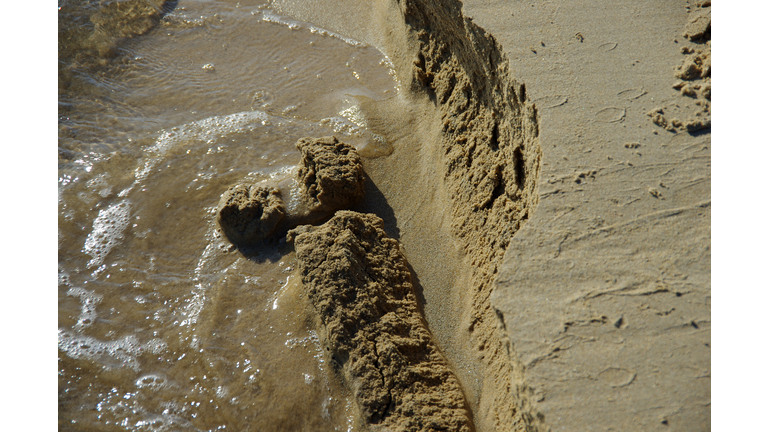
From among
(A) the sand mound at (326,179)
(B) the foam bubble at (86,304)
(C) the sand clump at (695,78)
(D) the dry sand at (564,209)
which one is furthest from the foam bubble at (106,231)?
(C) the sand clump at (695,78)

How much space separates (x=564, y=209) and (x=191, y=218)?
235 cm

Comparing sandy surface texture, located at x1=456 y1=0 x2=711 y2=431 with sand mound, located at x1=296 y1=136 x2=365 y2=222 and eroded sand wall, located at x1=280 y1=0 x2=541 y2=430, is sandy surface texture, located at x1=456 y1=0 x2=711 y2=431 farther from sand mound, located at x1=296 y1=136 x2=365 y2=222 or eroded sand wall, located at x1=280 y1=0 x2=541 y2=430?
sand mound, located at x1=296 y1=136 x2=365 y2=222

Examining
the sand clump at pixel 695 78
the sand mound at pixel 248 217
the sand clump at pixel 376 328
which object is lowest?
the sand clump at pixel 376 328

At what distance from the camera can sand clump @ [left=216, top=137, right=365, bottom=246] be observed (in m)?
2.80

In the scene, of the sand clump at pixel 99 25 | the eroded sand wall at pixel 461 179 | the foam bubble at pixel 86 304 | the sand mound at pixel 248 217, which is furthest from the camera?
the sand clump at pixel 99 25

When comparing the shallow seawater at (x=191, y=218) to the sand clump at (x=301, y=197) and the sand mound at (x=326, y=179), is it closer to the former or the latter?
the sand clump at (x=301, y=197)

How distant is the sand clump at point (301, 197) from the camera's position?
2.80 m

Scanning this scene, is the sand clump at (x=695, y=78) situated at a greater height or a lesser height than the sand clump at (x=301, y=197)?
greater

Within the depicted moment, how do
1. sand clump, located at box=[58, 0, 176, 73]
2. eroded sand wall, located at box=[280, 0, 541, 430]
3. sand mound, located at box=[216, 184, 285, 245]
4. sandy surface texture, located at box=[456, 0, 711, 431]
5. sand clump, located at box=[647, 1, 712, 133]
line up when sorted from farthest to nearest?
sand clump, located at box=[58, 0, 176, 73] → sand mound, located at box=[216, 184, 285, 245] → eroded sand wall, located at box=[280, 0, 541, 430] → sand clump, located at box=[647, 1, 712, 133] → sandy surface texture, located at box=[456, 0, 711, 431]

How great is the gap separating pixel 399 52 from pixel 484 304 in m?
2.59

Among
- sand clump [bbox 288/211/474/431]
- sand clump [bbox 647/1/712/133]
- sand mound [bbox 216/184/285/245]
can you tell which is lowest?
sand clump [bbox 288/211/474/431]

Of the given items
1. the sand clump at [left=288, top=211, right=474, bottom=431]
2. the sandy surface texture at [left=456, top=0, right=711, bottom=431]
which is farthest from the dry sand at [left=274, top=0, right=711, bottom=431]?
the sand clump at [left=288, top=211, right=474, bottom=431]

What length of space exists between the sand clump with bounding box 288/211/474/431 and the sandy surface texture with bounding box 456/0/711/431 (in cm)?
68

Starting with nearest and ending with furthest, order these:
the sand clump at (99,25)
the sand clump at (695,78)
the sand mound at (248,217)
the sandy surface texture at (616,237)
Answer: the sandy surface texture at (616,237), the sand clump at (695,78), the sand mound at (248,217), the sand clump at (99,25)
